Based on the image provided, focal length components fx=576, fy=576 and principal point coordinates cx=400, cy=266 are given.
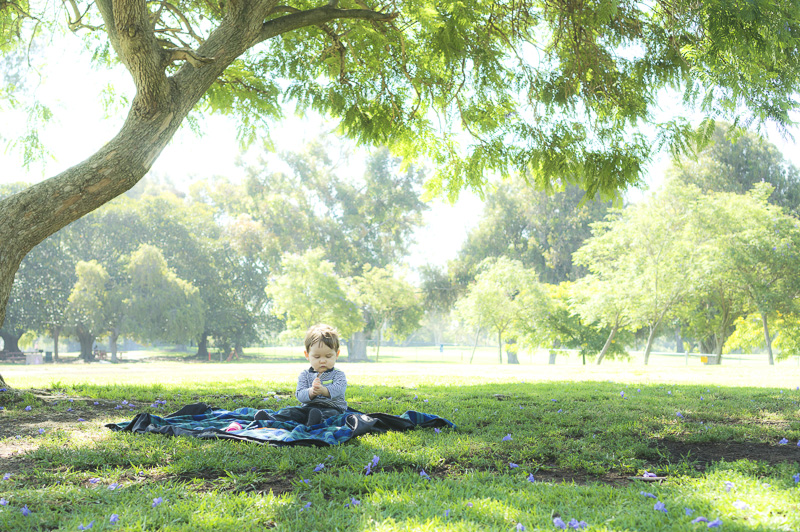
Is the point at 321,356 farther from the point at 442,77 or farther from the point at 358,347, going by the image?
the point at 358,347

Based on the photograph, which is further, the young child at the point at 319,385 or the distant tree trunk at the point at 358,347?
the distant tree trunk at the point at 358,347

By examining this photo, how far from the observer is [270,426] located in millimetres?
4832

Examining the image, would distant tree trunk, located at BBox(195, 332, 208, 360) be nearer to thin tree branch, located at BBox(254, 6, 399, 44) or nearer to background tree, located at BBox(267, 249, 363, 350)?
background tree, located at BBox(267, 249, 363, 350)

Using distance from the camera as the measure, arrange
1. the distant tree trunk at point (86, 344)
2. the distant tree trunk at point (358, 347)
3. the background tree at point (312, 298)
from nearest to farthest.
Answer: the background tree at point (312, 298), the distant tree trunk at point (86, 344), the distant tree trunk at point (358, 347)

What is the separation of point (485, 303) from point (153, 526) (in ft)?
99.3

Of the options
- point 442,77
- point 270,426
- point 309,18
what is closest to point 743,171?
point 442,77

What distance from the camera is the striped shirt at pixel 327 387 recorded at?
16.8ft

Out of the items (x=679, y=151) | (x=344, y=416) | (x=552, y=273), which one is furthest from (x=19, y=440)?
(x=552, y=273)

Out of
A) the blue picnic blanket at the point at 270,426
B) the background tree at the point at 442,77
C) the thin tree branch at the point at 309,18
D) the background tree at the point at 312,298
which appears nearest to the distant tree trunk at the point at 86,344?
the background tree at the point at 312,298

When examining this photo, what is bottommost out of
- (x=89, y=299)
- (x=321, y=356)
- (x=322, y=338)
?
(x=321, y=356)

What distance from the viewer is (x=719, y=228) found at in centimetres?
2427

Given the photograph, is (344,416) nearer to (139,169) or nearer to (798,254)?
(139,169)

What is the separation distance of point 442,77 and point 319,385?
606cm

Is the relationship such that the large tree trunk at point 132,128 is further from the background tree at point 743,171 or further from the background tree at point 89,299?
the background tree at point 89,299
